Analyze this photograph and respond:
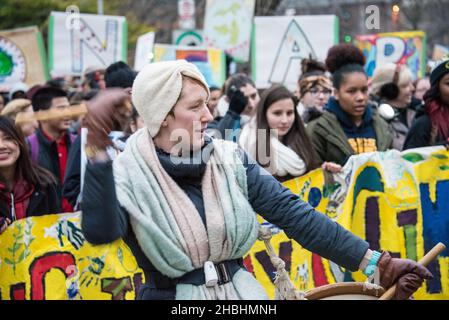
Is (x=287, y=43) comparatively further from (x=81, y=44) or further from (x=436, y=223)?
(x=436, y=223)

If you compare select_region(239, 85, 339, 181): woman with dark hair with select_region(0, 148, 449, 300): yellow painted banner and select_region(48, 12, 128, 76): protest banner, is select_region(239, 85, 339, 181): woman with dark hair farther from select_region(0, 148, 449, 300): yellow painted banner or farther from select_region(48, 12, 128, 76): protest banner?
select_region(48, 12, 128, 76): protest banner

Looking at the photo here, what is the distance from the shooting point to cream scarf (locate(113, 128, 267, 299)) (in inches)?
121

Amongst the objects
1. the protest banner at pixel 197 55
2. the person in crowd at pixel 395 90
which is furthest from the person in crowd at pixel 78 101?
the person in crowd at pixel 395 90

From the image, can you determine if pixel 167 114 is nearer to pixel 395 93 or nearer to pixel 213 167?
pixel 213 167

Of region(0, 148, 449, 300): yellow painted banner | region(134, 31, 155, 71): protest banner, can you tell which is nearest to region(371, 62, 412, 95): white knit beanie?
region(0, 148, 449, 300): yellow painted banner

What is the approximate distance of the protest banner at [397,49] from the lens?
11359 mm

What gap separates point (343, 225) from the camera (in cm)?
562

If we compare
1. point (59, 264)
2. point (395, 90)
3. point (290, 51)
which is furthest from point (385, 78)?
point (59, 264)

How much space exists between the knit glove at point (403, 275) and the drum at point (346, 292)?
0.32ft

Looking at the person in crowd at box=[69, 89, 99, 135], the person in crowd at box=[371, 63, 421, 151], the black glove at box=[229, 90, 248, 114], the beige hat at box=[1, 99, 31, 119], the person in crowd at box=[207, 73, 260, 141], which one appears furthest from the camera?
the person in crowd at box=[371, 63, 421, 151]

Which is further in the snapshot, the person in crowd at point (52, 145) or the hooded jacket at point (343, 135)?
the person in crowd at point (52, 145)

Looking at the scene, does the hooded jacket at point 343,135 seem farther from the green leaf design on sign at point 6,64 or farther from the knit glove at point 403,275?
the green leaf design on sign at point 6,64

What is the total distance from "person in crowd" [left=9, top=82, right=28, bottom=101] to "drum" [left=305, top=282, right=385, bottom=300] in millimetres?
5661

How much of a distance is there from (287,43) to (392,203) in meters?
4.39
